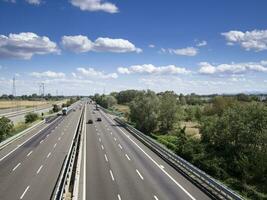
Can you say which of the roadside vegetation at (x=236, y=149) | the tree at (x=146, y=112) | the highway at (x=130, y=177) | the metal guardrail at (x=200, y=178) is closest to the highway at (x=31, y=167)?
the highway at (x=130, y=177)

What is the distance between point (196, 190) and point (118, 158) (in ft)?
43.5

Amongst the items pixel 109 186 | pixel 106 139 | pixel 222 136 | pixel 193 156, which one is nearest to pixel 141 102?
pixel 106 139

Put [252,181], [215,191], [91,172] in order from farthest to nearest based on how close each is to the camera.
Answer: [252,181] → [91,172] → [215,191]

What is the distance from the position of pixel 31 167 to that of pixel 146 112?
155ft

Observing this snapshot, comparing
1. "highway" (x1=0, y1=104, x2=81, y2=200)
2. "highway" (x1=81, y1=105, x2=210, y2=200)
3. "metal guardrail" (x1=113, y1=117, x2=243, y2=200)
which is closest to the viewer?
"metal guardrail" (x1=113, y1=117, x2=243, y2=200)

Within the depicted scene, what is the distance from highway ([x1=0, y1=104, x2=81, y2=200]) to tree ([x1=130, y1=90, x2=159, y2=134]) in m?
26.3

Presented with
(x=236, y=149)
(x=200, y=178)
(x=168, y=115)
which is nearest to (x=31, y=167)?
(x=200, y=178)

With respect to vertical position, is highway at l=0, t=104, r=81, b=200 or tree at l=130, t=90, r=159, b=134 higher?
tree at l=130, t=90, r=159, b=134

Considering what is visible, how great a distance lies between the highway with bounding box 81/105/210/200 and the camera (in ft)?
75.5

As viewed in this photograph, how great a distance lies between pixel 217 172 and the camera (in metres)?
33.8

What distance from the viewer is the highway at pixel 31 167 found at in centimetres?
2352

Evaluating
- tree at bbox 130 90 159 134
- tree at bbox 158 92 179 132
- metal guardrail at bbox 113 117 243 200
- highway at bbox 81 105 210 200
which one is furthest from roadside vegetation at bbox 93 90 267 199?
tree at bbox 158 92 179 132

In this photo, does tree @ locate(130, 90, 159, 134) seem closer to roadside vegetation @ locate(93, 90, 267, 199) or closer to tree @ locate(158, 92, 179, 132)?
tree @ locate(158, 92, 179, 132)

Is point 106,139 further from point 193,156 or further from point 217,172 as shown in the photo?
point 217,172
